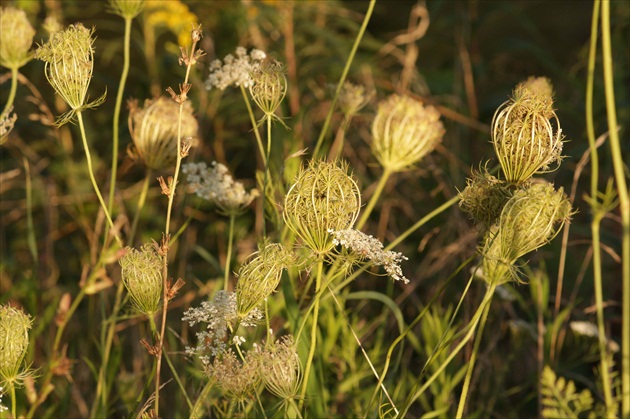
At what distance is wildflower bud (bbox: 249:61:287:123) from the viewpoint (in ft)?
4.37

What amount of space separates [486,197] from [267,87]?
0.39 meters

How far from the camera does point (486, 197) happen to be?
1.15m

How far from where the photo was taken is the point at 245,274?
1111 mm

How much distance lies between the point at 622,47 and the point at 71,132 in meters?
2.01

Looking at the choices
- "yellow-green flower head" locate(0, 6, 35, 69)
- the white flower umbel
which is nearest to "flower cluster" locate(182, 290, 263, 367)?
the white flower umbel

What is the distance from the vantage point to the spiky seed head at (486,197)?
3.77 ft

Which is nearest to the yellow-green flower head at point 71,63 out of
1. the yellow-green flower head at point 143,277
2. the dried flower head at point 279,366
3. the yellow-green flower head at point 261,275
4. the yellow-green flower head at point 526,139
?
the yellow-green flower head at point 143,277

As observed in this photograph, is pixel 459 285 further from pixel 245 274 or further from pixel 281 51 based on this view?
pixel 245 274

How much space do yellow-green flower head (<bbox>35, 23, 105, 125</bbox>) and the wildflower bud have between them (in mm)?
246

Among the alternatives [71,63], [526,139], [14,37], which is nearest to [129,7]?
[14,37]

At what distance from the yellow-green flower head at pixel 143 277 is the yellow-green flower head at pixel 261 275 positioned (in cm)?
12

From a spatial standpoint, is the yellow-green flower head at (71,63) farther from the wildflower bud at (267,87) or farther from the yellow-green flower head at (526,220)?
the yellow-green flower head at (526,220)

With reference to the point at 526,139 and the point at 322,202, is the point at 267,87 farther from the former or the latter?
the point at 526,139

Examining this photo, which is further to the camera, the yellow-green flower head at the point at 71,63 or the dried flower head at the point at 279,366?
the yellow-green flower head at the point at 71,63
